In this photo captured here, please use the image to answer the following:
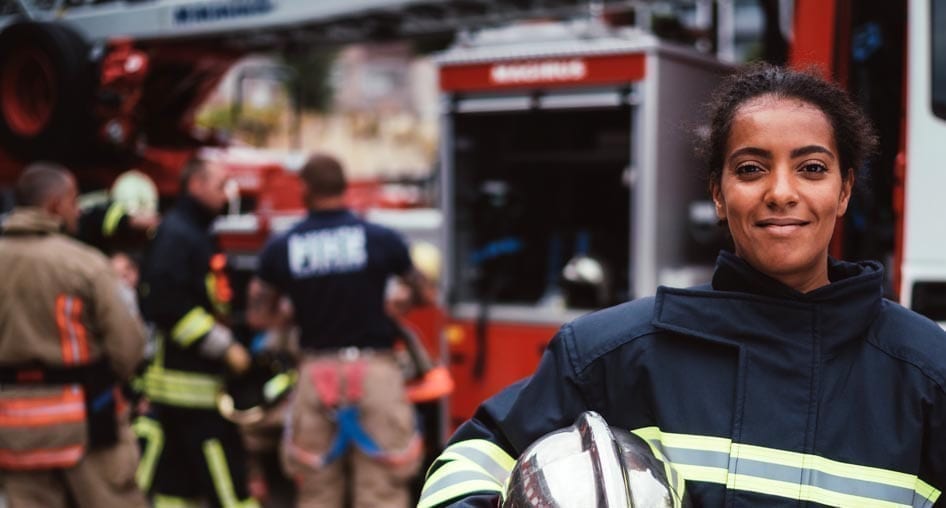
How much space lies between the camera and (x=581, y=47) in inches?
175

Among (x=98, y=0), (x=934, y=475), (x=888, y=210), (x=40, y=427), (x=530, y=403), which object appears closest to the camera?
(x=934, y=475)

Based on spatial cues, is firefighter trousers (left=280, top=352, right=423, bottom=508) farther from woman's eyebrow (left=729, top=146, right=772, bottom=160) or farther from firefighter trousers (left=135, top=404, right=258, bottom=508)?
woman's eyebrow (left=729, top=146, right=772, bottom=160)

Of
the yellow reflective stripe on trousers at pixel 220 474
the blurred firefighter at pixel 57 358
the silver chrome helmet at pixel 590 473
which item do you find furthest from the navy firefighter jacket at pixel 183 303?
the silver chrome helmet at pixel 590 473

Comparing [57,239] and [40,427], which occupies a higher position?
[57,239]

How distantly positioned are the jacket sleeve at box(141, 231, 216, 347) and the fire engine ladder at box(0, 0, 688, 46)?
1.56 metres

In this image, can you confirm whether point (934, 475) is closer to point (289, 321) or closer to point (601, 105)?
point (601, 105)

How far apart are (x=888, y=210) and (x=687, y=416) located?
2.51 meters

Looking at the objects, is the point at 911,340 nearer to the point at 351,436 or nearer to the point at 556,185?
the point at 351,436

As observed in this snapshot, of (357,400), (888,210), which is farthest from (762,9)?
(357,400)

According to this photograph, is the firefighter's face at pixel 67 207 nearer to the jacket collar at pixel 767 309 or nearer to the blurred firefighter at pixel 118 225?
the blurred firefighter at pixel 118 225

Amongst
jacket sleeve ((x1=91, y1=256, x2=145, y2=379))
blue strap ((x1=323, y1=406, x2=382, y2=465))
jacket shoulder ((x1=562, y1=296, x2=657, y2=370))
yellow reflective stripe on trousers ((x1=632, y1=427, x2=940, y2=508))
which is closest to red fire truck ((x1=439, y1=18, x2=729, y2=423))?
blue strap ((x1=323, y1=406, x2=382, y2=465))

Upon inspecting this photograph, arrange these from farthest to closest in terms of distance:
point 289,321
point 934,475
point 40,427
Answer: point 289,321 → point 40,427 → point 934,475

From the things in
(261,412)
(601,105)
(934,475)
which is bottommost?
(261,412)

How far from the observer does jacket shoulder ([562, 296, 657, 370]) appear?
1.50 meters
